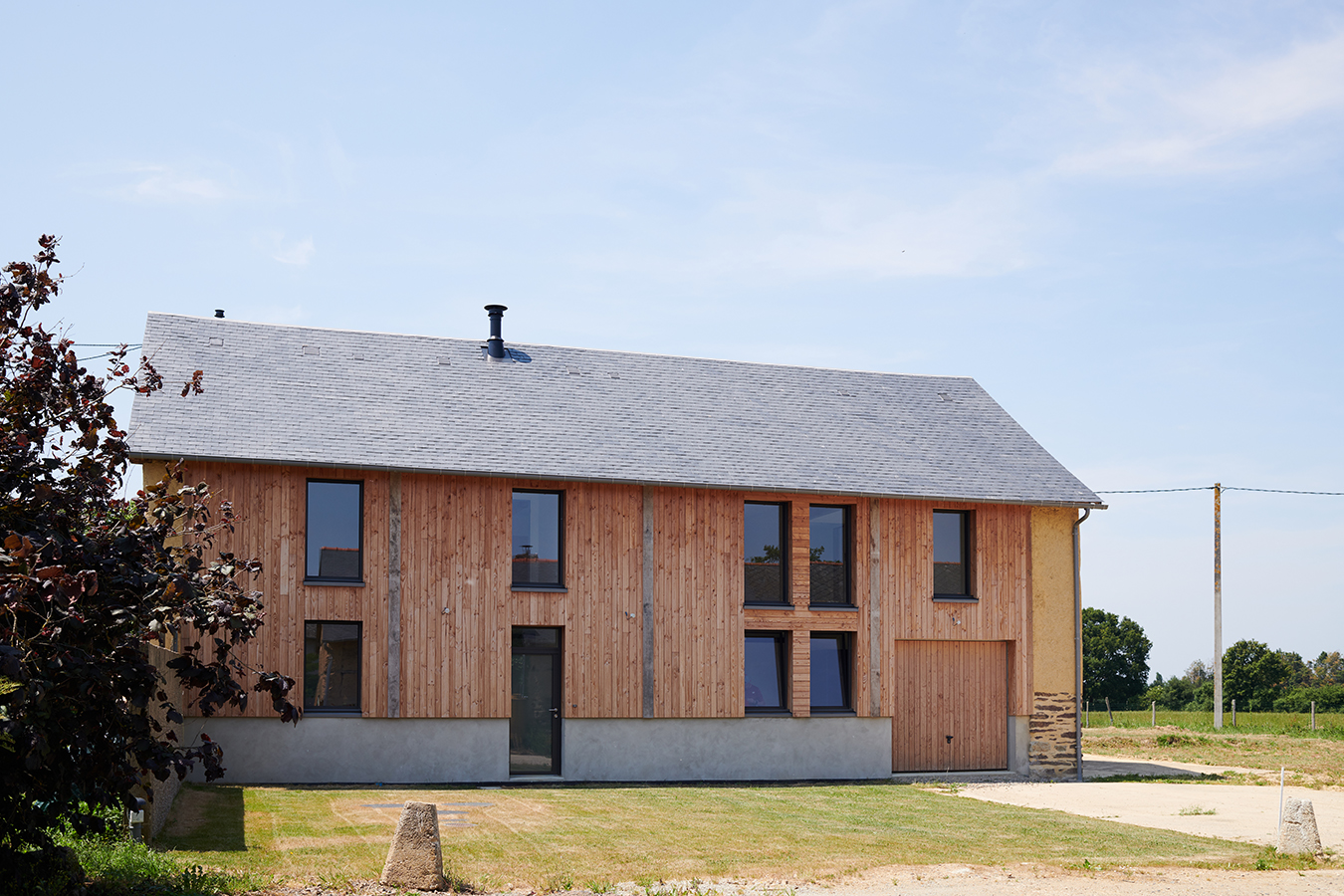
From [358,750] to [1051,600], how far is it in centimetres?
1162

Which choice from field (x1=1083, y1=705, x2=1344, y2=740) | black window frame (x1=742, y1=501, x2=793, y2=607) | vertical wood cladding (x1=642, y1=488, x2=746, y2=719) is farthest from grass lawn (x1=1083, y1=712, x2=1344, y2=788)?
vertical wood cladding (x1=642, y1=488, x2=746, y2=719)

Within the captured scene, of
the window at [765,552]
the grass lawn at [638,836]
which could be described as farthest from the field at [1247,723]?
the grass lawn at [638,836]

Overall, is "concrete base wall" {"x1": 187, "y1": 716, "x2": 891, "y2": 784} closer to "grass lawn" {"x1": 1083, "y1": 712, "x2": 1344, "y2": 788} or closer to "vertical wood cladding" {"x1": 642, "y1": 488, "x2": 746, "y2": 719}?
"vertical wood cladding" {"x1": 642, "y1": 488, "x2": 746, "y2": 719}

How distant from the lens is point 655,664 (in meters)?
19.2

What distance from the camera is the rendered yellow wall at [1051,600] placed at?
21047mm

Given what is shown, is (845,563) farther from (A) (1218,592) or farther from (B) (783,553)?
(A) (1218,592)

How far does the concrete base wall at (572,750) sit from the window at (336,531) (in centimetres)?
213

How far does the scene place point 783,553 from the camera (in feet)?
66.7

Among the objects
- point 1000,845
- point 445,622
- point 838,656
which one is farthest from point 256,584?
point 1000,845

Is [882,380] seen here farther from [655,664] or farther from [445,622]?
[445,622]

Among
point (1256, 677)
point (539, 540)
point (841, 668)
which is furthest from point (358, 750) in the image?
point (1256, 677)

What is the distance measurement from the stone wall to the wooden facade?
1.26 ft

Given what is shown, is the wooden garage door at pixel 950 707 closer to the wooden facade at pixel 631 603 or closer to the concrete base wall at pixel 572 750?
the wooden facade at pixel 631 603

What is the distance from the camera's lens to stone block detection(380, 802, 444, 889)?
9305 millimetres
